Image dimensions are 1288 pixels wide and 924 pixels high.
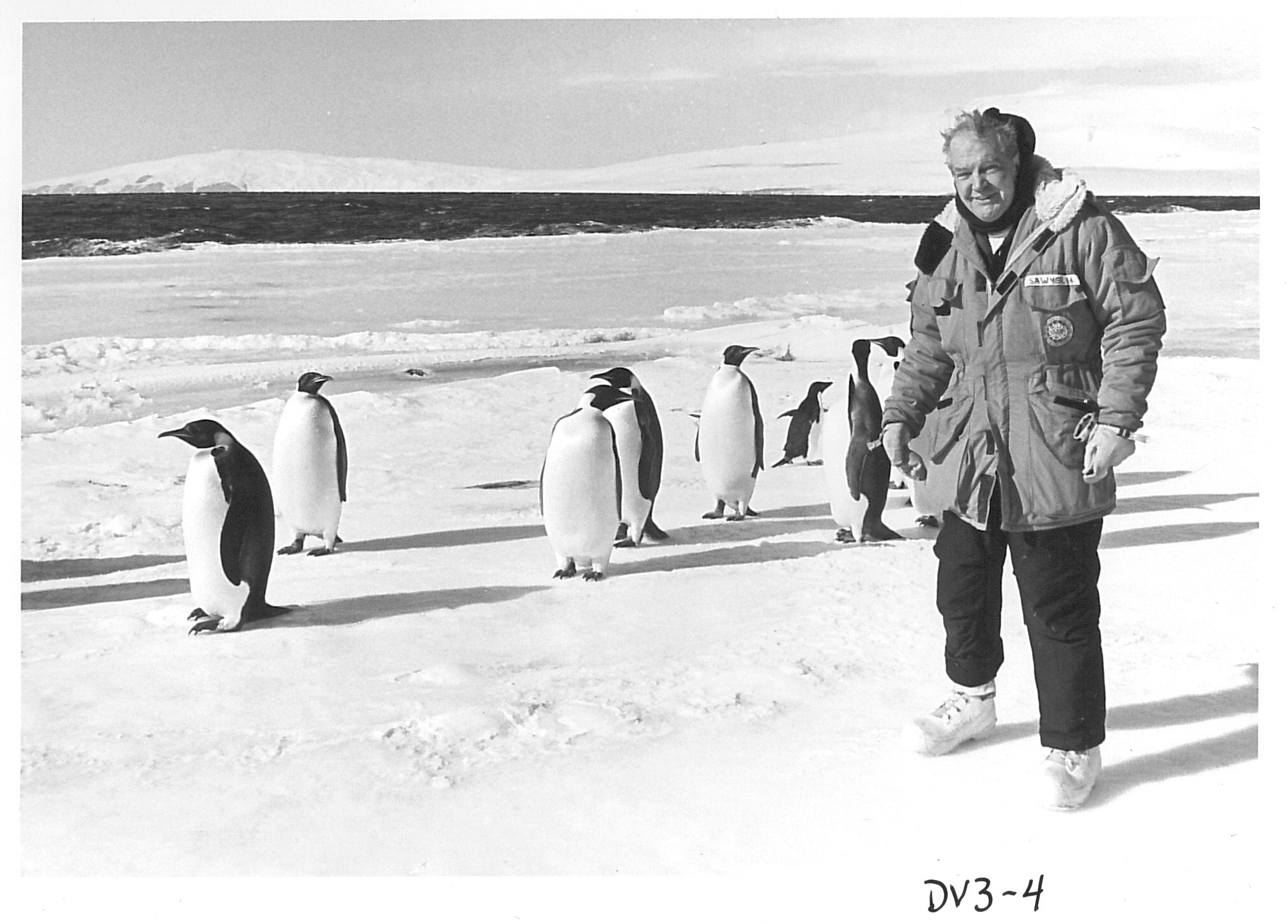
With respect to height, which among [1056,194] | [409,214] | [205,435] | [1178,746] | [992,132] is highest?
[409,214]

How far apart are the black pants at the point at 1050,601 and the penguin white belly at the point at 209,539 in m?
1.73

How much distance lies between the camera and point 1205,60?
4789mm

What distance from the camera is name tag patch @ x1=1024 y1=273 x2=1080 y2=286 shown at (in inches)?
78.9

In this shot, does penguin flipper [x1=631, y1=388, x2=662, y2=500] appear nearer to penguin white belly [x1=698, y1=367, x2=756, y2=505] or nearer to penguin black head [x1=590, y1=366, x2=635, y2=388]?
→ penguin black head [x1=590, y1=366, x2=635, y2=388]

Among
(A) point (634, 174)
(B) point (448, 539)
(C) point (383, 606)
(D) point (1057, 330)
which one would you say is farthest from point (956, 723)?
(A) point (634, 174)

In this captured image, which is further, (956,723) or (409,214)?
(409,214)

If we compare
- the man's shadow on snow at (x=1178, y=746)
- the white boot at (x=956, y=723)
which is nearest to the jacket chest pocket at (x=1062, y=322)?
the white boot at (x=956, y=723)

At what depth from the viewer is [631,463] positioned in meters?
3.73

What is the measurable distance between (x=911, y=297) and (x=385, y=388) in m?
4.50

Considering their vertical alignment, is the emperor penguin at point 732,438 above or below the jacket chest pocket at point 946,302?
below

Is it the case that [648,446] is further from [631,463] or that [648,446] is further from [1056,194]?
[1056,194]

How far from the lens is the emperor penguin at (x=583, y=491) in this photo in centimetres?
332

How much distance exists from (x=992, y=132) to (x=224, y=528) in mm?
1990

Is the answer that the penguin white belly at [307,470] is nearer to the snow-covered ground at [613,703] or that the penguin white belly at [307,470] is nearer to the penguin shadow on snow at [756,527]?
the snow-covered ground at [613,703]
